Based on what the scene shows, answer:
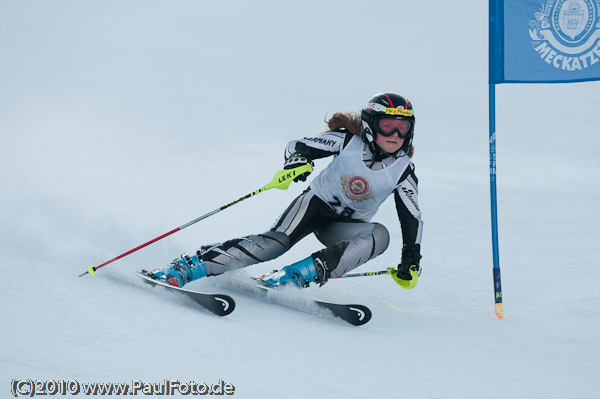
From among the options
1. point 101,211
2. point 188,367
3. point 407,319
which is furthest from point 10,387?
point 101,211

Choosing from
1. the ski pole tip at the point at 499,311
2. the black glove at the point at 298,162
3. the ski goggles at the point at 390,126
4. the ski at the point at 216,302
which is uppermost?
the ski goggles at the point at 390,126

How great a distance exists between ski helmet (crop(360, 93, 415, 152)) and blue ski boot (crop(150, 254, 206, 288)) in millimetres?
1332

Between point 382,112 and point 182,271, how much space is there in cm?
157

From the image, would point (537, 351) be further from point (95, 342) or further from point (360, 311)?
point (95, 342)

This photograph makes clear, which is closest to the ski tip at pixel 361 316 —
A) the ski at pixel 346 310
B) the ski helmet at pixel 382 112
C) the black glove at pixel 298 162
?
the ski at pixel 346 310

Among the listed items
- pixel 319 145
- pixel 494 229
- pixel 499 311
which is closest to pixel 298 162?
pixel 319 145

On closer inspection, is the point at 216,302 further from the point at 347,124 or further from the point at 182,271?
the point at 347,124

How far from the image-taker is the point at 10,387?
93.8 inches

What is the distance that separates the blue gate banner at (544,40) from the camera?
15.8 ft

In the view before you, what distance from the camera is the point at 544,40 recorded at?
480 centimetres

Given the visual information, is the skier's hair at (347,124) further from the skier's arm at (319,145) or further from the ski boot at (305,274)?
the ski boot at (305,274)

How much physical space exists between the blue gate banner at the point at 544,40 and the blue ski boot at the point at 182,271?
237cm

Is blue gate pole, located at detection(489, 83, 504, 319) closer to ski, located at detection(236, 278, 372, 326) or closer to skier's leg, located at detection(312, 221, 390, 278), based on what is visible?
skier's leg, located at detection(312, 221, 390, 278)

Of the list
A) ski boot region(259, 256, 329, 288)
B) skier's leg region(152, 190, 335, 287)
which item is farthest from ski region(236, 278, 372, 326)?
skier's leg region(152, 190, 335, 287)
